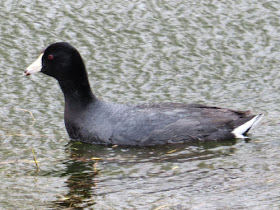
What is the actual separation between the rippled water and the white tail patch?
0.48ft

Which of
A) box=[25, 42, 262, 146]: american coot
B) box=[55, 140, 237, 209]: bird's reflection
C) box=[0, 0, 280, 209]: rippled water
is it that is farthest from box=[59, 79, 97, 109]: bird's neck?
box=[55, 140, 237, 209]: bird's reflection

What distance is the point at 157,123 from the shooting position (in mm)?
8008

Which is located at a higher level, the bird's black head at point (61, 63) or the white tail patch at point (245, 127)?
the bird's black head at point (61, 63)

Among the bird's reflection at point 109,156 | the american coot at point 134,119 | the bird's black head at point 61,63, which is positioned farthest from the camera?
the bird's black head at point 61,63

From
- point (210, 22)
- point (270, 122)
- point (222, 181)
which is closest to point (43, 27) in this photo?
point (210, 22)

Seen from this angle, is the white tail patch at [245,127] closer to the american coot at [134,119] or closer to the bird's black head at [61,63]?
the american coot at [134,119]

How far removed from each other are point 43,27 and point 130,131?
140 inches

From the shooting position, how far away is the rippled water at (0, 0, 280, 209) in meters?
6.38

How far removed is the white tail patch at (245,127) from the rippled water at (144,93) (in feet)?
0.48

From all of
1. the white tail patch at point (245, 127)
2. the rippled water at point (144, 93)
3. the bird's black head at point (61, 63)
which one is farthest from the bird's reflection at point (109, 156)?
the bird's black head at point (61, 63)

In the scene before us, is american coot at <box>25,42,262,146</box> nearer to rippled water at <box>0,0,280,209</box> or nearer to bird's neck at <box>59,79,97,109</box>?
bird's neck at <box>59,79,97,109</box>

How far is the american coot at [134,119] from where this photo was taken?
7.96 meters

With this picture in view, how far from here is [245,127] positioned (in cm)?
803

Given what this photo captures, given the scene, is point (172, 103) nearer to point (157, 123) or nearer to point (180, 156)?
point (157, 123)
